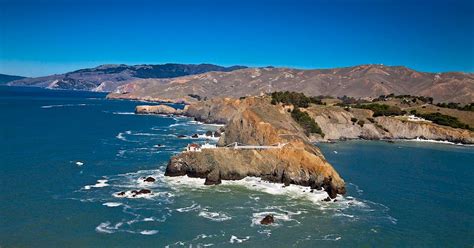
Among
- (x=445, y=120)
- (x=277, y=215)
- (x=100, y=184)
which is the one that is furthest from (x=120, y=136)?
(x=445, y=120)

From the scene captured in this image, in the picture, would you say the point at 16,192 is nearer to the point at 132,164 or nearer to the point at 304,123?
the point at 132,164

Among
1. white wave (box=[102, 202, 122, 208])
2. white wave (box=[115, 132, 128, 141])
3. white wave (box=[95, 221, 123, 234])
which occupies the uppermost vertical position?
white wave (box=[115, 132, 128, 141])

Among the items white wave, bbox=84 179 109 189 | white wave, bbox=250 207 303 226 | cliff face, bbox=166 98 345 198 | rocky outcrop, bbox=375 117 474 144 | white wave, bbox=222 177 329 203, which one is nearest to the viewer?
white wave, bbox=250 207 303 226

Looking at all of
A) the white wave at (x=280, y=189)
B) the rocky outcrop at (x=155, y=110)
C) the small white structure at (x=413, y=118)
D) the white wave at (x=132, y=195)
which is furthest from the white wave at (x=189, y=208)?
the rocky outcrop at (x=155, y=110)

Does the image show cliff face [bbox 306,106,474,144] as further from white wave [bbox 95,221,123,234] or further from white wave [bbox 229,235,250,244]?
white wave [bbox 95,221,123,234]

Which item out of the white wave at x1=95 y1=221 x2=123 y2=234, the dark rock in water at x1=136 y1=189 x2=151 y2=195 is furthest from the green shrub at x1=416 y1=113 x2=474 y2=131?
the white wave at x1=95 y1=221 x2=123 y2=234

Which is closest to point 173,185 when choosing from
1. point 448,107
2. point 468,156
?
point 468,156
